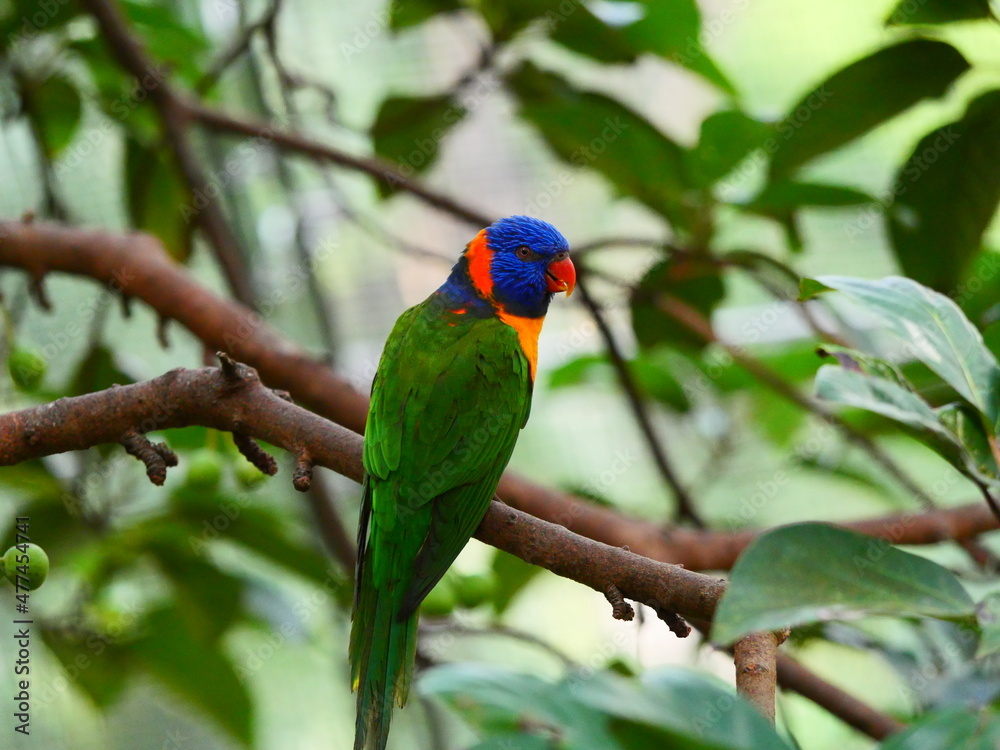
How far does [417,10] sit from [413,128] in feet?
1.16

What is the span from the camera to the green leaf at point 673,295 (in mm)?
2580

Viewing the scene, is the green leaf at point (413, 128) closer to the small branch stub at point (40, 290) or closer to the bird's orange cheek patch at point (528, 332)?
the bird's orange cheek patch at point (528, 332)

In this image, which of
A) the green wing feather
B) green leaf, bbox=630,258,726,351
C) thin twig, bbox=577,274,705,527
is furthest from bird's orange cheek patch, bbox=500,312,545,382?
green leaf, bbox=630,258,726,351

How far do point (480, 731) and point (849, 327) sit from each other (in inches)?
79.4

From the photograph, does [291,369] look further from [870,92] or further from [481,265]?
[870,92]

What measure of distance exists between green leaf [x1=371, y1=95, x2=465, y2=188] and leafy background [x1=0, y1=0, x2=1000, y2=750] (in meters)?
0.01

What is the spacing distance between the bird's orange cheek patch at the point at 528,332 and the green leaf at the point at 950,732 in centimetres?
116

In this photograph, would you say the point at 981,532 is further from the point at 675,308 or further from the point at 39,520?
the point at 39,520

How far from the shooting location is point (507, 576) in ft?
8.25

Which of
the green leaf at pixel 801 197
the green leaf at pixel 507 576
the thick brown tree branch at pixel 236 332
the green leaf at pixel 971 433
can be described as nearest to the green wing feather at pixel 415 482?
the thick brown tree branch at pixel 236 332

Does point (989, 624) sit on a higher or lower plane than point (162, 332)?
higher

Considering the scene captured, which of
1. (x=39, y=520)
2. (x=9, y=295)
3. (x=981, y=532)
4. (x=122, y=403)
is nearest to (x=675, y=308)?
(x=981, y=532)

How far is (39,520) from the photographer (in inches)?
87.5

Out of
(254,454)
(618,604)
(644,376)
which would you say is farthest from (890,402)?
(644,376)
